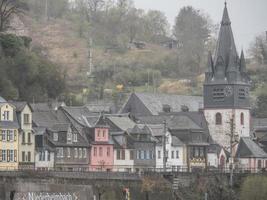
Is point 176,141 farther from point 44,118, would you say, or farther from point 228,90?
point 44,118

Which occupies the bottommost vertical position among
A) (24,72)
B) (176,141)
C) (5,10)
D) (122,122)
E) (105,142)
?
(105,142)

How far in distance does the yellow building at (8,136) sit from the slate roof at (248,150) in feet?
140

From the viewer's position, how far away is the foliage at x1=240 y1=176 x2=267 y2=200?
116 metres

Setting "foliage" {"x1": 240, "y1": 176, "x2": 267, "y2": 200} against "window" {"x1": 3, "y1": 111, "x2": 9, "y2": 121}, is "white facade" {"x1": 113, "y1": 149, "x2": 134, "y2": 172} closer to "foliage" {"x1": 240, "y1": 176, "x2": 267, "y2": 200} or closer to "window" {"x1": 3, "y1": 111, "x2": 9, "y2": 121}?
"foliage" {"x1": 240, "y1": 176, "x2": 267, "y2": 200}

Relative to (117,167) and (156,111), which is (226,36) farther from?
(117,167)

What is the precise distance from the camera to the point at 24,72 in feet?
452

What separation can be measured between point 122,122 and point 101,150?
404 inches

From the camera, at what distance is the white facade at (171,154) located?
13510cm

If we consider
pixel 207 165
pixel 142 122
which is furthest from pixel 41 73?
pixel 207 165

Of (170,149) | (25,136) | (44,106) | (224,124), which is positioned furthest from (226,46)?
(25,136)

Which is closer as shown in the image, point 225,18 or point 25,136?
point 25,136

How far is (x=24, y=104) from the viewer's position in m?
114

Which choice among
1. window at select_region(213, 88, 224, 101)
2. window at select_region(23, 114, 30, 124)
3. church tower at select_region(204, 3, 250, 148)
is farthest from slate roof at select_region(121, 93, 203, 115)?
window at select_region(23, 114, 30, 124)

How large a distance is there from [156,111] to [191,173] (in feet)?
125
